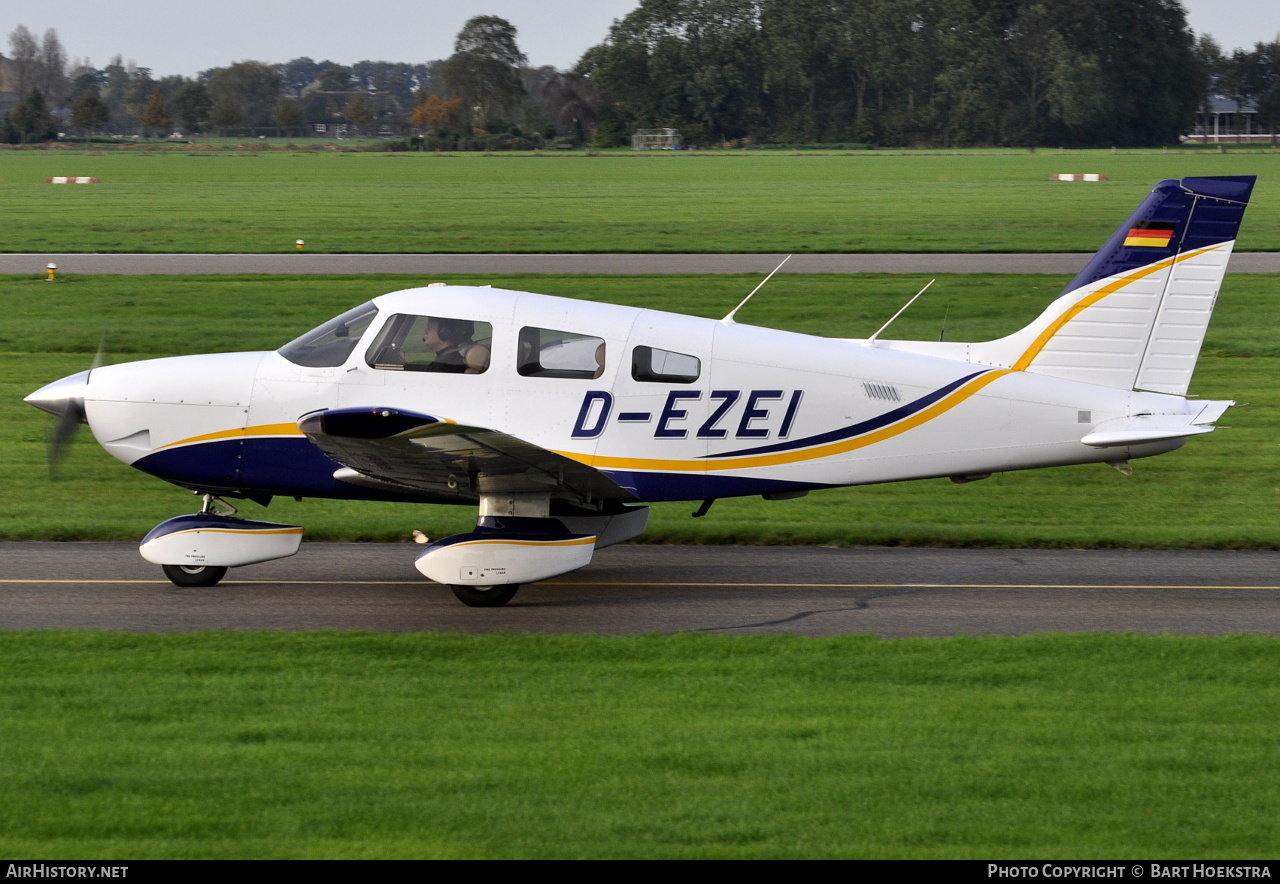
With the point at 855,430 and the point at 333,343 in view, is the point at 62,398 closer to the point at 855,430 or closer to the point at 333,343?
the point at 333,343

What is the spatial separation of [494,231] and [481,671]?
34355mm

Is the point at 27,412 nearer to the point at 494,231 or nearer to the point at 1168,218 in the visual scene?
the point at 1168,218

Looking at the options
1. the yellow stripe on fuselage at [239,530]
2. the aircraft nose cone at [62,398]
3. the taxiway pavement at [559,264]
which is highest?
the aircraft nose cone at [62,398]

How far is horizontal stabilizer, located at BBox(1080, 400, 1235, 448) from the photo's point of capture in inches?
421

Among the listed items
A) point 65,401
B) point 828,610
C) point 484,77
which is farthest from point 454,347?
point 484,77

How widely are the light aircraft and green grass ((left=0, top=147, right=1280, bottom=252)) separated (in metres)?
26.2

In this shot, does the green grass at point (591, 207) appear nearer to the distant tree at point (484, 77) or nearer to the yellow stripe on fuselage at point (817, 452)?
the yellow stripe on fuselage at point (817, 452)

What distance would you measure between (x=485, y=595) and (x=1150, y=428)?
5.32m

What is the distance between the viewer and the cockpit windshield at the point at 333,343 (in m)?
10.7

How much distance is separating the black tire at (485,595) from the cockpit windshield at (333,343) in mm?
2011

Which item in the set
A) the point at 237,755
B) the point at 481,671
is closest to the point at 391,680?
the point at 481,671

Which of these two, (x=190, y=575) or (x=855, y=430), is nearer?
(x=855, y=430)

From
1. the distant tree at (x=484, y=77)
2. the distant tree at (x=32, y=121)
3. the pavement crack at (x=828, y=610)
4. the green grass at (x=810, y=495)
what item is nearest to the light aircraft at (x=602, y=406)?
the pavement crack at (x=828, y=610)

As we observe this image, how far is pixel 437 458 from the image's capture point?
9.91m
